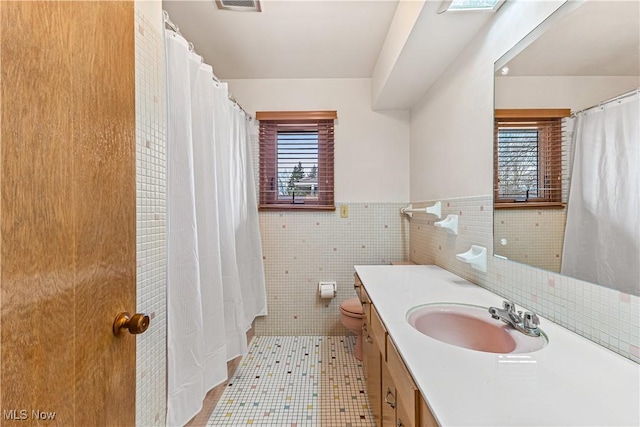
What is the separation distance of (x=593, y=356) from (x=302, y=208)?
193 cm

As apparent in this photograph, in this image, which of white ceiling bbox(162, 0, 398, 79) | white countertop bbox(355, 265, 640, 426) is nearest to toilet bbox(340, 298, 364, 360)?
white countertop bbox(355, 265, 640, 426)

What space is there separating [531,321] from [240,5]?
2043mm

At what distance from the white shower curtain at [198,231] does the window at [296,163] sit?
1.52ft

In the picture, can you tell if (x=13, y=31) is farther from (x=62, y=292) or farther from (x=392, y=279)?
(x=392, y=279)

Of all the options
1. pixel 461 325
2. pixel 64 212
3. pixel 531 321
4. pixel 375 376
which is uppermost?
pixel 64 212

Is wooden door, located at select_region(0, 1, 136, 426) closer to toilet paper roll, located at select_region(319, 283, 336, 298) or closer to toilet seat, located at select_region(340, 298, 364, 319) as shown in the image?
toilet seat, located at select_region(340, 298, 364, 319)

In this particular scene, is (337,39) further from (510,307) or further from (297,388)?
(297,388)

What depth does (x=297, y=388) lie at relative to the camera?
1.73m

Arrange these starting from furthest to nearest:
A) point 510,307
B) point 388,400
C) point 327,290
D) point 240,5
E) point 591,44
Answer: point 327,290
point 240,5
point 388,400
point 510,307
point 591,44

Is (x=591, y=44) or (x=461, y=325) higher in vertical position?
(x=591, y=44)

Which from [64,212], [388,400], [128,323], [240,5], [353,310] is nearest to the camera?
[64,212]

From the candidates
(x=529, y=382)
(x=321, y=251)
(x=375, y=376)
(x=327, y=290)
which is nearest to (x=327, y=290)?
(x=327, y=290)

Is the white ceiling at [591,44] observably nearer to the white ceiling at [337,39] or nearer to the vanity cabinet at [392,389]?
the white ceiling at [337,39]

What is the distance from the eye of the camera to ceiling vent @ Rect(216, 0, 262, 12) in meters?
1.48
